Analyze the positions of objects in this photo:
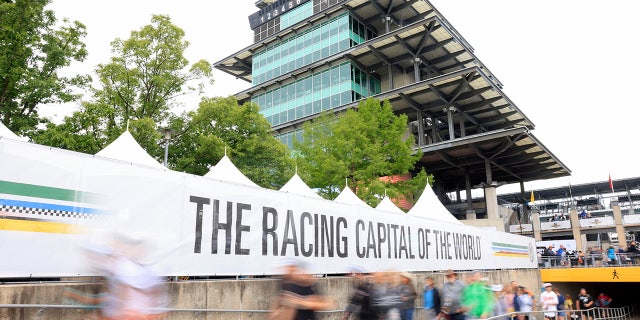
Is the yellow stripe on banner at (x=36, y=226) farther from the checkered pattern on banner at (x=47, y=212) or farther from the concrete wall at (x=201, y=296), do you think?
the concrete wall at (x=201, y=296)

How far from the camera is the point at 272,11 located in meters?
55.0

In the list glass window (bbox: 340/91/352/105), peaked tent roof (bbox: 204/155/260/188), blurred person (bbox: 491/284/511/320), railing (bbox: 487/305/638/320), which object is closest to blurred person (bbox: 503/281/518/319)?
blurred person (bbox: 491/284/511/320)

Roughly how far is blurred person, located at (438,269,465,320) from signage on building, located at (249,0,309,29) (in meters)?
48.2

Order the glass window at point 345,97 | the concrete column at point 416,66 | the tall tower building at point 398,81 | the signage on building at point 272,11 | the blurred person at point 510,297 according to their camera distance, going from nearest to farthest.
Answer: the blurred person at point 510,297
the tall tower building at point 398,81
the glass window at point 345,97
the concrete column at point 416,66
the signage on building at point 272,11

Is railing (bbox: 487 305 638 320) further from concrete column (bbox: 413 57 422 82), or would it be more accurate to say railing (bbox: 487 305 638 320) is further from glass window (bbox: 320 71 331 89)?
glass window (bbox: 320 71 331 89)

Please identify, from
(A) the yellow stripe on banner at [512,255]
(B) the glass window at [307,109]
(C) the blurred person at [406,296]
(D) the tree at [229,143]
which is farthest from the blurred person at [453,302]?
(B) the glass window at [307,109]

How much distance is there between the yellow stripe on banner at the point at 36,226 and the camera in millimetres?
5719

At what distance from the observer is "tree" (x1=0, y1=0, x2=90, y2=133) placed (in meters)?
16.6

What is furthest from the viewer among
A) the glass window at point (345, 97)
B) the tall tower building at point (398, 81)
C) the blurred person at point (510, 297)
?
the glass window at point (345, 97)

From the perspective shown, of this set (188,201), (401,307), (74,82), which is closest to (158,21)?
(74,82)

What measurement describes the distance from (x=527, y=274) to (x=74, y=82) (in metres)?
24.8

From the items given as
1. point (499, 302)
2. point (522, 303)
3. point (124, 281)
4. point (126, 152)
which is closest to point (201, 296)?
point (124, 281)

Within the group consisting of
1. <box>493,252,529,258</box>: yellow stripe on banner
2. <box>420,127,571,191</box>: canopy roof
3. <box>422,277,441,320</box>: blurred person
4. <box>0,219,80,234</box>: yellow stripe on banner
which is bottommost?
<box>422,277,441,320</box>: blurred person

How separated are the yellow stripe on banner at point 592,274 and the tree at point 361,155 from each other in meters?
10.6
